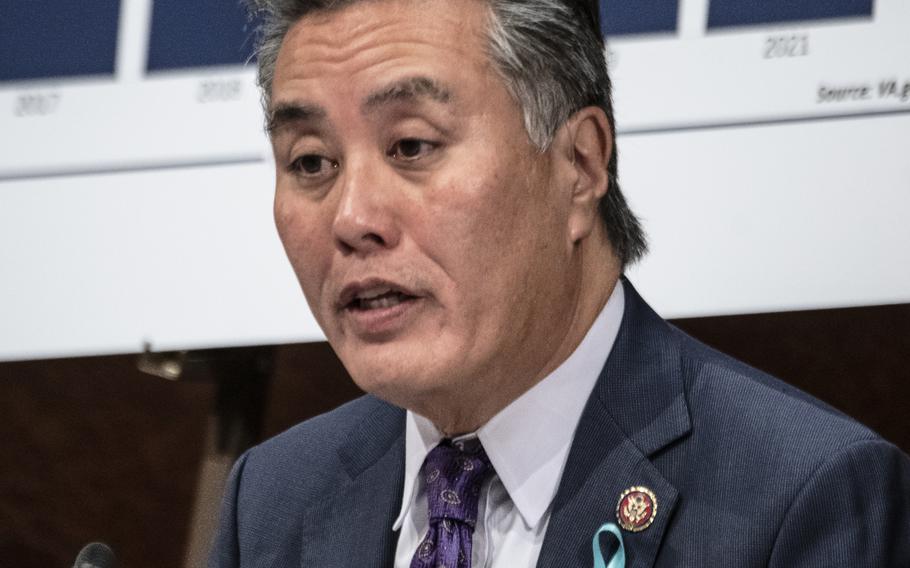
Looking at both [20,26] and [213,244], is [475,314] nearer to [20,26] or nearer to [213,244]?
[213,244]

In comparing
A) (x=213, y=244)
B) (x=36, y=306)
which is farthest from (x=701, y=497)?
(x=36, y=306)

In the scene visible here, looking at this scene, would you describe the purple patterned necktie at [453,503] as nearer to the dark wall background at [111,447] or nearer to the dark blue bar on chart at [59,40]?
the dark wall background at [111,447]

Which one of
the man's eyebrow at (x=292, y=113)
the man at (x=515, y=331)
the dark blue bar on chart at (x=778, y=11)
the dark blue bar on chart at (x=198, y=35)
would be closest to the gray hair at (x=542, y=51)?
the man at (x=515, y=331)

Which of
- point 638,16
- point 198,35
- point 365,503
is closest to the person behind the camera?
point 365,503

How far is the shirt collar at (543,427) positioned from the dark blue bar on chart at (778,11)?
846mm

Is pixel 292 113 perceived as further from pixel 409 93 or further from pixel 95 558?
pixel 95 558

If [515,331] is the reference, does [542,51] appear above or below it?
above

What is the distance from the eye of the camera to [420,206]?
6.36 ft

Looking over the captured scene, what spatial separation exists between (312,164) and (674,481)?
64 centimetres

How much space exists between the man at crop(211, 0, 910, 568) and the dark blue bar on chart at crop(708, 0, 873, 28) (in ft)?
2.29

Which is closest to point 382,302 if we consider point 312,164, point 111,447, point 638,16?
point 312,164

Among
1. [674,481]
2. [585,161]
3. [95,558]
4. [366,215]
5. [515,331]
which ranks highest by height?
[585,161]

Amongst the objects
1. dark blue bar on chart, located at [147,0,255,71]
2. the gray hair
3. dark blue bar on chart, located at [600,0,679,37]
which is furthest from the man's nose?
dark blue bar on chart, located at [147,0,255,71]

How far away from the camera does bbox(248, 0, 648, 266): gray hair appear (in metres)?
2.01
